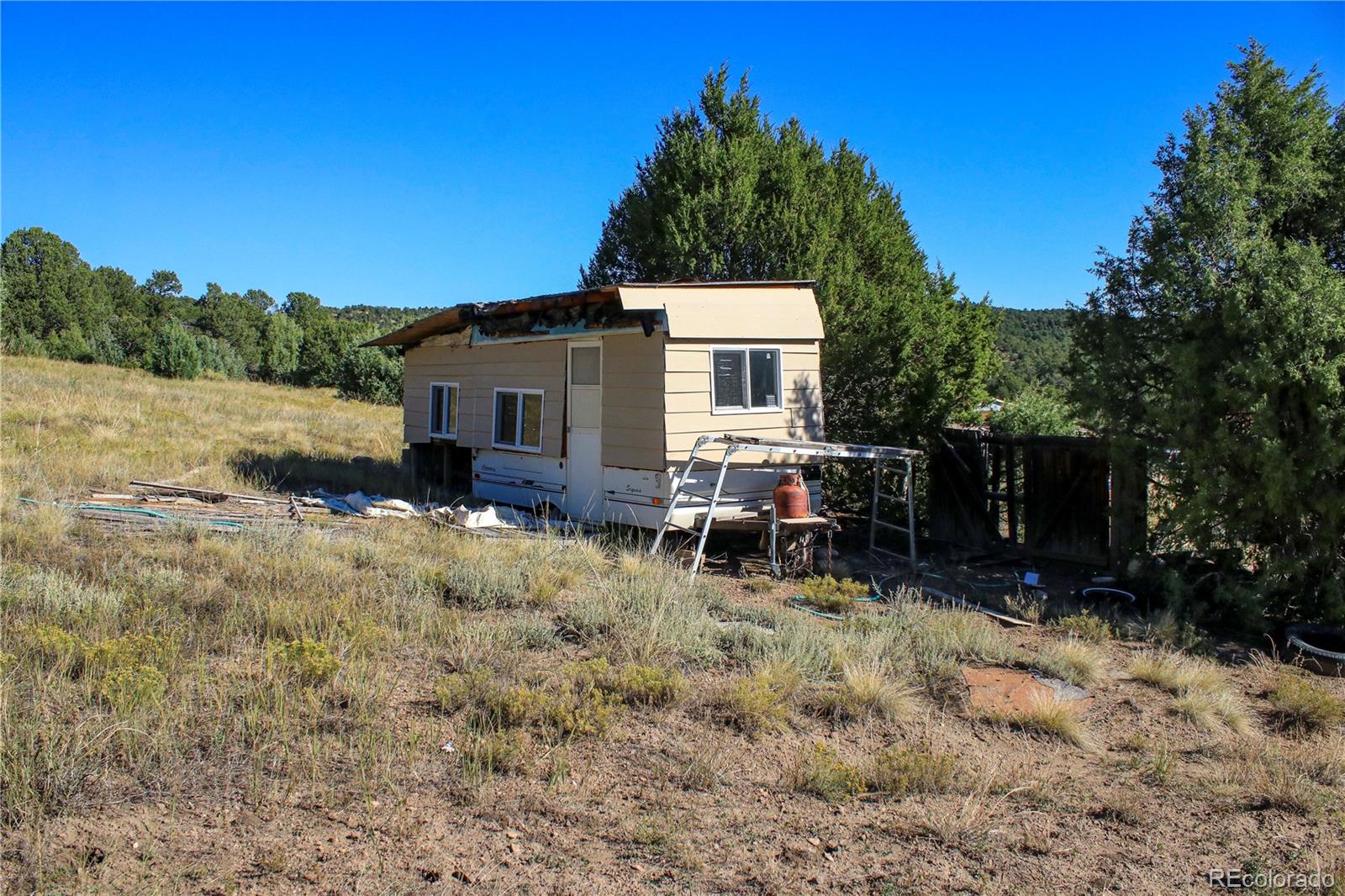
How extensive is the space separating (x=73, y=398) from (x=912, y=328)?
16616 millimetres

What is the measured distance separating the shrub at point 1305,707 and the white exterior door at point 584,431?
745 centimetres

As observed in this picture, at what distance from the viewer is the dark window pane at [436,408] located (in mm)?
15070

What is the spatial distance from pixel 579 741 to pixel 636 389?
254 inches

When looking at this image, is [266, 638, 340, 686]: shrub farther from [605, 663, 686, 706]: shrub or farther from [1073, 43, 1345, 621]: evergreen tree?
[1073, 43, 1345, 621]: evergreen tree

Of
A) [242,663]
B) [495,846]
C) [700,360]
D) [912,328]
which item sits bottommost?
[495,846]

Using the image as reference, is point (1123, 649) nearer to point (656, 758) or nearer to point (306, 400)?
point (656, 758)

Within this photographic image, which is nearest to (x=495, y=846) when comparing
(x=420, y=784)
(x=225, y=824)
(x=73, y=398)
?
(x=420, y=784)

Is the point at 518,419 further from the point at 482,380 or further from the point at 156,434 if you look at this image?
the point at 156,434

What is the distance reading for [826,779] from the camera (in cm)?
446

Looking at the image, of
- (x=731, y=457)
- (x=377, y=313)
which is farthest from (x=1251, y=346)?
(x=377, y=313)

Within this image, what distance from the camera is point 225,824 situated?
3783 mm

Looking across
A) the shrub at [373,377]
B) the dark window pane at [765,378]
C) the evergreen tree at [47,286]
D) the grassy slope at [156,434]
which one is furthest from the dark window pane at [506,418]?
the evergreen tree at [47,286]

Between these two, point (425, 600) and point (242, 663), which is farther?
point (425, 600)

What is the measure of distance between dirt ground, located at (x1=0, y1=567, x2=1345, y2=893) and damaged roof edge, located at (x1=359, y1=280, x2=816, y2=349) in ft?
20.7
